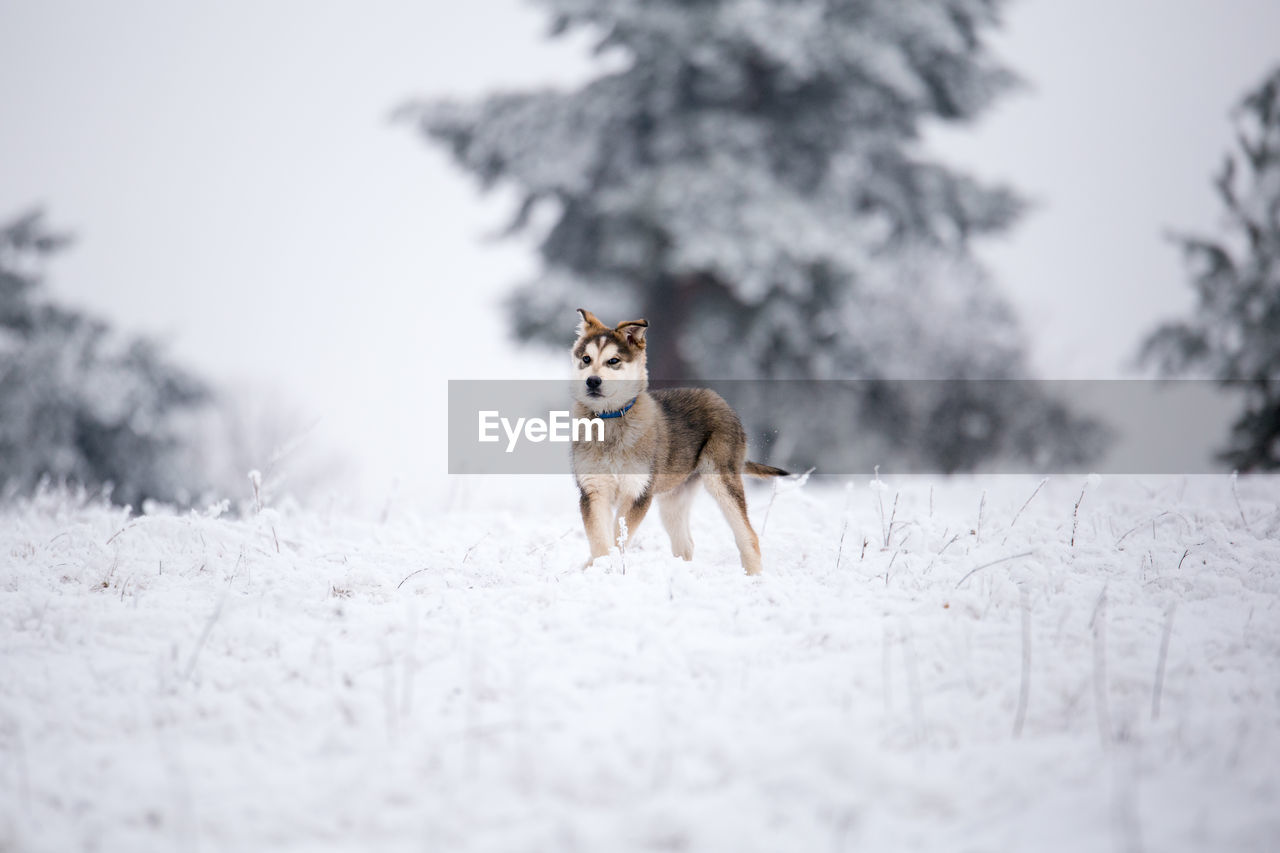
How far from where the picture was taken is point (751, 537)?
5.17 metres

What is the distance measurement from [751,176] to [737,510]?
9.72 meters

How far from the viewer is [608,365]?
17.9ft

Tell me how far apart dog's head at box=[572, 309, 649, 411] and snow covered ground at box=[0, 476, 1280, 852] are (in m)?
0.97

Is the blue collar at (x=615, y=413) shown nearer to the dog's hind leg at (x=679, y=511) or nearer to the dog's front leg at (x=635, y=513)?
the dog's front leg at (x=635, y=513)

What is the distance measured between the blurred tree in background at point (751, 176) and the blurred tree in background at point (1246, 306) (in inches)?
155

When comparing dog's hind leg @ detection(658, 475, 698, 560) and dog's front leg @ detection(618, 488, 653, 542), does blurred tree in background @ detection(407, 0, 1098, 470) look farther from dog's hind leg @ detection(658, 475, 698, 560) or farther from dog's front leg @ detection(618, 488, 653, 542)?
dog's front leg @ detection(618, 488, 653, 542)

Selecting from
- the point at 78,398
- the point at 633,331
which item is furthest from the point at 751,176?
the point at 78,398

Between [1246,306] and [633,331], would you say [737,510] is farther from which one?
[1246,306]

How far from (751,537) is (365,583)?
2.10 metres

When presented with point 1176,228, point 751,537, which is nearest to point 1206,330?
point 1176,228

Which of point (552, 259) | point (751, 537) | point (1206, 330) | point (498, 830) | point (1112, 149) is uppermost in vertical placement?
point (1112, 149)

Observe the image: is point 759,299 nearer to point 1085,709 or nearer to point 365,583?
point 365,583

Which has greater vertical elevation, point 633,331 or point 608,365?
point 633,331

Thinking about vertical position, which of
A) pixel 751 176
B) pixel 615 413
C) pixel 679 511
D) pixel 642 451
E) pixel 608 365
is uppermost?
pixel 751 176
